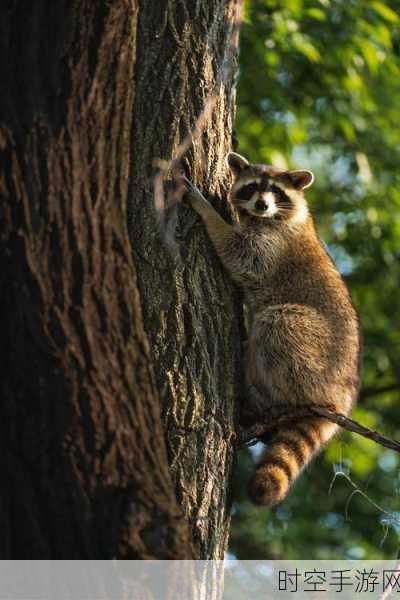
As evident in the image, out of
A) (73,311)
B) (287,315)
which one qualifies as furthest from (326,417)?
(73,311)

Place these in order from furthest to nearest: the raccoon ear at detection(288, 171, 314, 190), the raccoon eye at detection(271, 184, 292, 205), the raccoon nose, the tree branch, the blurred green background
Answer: the blurred green background → the raccoon ear at detection(288, 171, 314, 190) → the raccoon eye at detection(271, 184, 292, 205) → the raccoon nose → the tree branch

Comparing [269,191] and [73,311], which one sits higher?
[73,311]

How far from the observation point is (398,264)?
10.3 metres

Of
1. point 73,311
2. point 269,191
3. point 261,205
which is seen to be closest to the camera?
point 73,311

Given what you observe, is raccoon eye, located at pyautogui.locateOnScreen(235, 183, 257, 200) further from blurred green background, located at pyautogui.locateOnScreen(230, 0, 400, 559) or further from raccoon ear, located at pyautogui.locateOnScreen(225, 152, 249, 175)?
blurred green background, located at pyautogui.locateOnScreen(230, 0, 400, 559)

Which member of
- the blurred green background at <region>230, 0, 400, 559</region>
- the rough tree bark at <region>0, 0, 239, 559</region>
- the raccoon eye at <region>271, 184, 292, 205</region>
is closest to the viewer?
the rough tree bark at <region>0, 0, 239, 559</region>

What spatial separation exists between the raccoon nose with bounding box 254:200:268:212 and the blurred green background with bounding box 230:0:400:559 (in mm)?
A: 2090

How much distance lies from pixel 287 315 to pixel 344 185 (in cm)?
619

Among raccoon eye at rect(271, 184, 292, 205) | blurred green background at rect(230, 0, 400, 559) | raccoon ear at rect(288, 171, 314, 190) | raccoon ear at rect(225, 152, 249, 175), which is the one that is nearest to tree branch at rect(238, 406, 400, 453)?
raccoon ear at rect(225, 152, 249, 175)

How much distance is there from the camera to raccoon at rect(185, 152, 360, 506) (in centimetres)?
479

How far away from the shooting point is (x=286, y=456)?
14.7 feet

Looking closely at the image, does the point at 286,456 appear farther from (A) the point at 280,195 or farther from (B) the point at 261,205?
(A) the point at 280,195

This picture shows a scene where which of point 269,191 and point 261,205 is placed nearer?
point 261,205

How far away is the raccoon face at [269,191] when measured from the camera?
5645 millimetres
